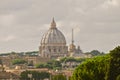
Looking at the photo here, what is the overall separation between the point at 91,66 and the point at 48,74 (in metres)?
82.1

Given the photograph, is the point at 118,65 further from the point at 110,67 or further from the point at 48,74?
the point at 48,74

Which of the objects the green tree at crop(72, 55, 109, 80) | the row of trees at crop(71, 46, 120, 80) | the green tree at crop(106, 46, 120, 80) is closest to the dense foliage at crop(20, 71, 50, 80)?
the green tree at crop(72, 55, 109, 80)

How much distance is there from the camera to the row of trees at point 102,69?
4366 centimetres

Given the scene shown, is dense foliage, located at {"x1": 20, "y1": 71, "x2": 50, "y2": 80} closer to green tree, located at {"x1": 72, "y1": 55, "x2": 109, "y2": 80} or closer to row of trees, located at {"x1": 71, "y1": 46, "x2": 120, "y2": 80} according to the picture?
green tree, located at {"x1": 72, "y1": 55, "x2": 109, "y2": 80}

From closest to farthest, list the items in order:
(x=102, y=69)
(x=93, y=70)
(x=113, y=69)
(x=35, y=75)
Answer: (x=113, y=69) < (x=102, y=69) < (x=93, y=70) < (x=35, y=75)

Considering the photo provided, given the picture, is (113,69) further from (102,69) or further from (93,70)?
(93,70)

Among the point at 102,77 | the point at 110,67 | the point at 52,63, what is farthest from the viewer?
the point at 52,63

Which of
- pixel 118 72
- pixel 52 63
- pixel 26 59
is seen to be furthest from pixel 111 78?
pixel 26 59

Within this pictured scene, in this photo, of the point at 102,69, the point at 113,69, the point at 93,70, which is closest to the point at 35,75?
the point at 93,70

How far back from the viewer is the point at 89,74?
48406 millimetres

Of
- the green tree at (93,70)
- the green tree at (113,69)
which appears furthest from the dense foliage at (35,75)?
the green tree at (113,69)

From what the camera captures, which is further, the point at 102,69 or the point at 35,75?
the point at 35,75

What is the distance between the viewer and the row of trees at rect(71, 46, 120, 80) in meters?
43.7

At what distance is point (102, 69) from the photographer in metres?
47.4
